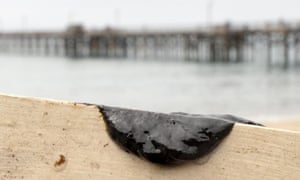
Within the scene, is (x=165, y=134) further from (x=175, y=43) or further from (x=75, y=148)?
(x=175, y=43)

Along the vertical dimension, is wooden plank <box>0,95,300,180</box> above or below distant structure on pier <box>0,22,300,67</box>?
above

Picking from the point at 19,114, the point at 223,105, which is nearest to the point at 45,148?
the point at 19,114

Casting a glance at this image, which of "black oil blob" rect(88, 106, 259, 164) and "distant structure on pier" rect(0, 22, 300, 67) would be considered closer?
"black oil blob" rect(88, 106, 259, 164)

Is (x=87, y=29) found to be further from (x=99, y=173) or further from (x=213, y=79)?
(x=99, y=173)

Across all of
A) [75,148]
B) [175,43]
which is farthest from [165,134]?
[175,43]

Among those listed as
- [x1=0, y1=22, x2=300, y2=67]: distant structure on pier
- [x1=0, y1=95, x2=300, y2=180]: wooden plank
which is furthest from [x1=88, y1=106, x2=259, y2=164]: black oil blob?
[x1=0, y1=22, x2=300, y2=67]: distant structure on pier

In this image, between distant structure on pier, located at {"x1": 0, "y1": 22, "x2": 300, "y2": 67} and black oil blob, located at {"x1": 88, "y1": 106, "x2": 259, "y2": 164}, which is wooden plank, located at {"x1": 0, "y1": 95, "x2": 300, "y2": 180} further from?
distant structure on pier, located at {"x1": 0, "y1": 22, "x2": 300, "y2": 67}

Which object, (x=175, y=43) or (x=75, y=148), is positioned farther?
(x=175, y=43)
